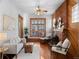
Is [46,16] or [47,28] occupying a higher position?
[46,16]

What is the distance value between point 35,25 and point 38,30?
66 cm

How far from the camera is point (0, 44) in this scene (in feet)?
18.9

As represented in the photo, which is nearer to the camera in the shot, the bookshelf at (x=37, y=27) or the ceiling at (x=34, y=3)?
the ceiling at (x=34, y=3)

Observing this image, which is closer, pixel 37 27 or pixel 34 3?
pixel 34 3

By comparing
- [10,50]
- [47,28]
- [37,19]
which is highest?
[37,19]

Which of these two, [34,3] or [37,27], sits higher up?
[34,3]

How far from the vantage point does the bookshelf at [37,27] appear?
14.6 meters

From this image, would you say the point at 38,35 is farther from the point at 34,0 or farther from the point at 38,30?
the point at 34,0

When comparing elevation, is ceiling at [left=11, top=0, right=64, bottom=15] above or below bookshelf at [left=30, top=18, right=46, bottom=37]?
above

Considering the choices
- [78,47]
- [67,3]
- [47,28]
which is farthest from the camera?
[47,28]

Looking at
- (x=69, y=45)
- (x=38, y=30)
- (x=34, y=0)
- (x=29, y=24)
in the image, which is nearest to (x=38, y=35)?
(x=38, y=30)

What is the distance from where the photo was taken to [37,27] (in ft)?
48.4

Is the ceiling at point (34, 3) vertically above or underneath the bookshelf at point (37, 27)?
above

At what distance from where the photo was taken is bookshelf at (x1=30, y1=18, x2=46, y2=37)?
1459 cm
